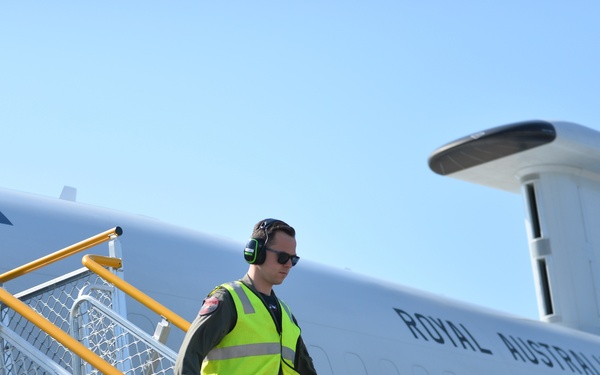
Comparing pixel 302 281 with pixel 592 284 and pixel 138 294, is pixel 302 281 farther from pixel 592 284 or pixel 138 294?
pixel 592 284

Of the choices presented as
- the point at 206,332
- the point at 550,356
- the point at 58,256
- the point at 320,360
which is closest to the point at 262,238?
the point at 206,332

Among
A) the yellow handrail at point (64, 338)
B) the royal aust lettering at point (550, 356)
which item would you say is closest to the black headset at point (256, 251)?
the yellow handrail at point (64, 338)

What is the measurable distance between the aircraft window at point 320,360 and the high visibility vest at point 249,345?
4.75 m

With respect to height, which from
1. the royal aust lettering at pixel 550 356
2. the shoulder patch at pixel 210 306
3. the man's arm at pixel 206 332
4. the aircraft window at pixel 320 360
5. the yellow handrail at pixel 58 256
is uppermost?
the yellow handrail at pixel 58 256

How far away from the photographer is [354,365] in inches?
350

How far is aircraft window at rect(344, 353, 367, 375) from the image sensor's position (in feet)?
28.9

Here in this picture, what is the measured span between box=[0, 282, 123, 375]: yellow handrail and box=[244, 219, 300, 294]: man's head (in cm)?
65

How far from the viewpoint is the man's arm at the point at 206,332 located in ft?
11.1

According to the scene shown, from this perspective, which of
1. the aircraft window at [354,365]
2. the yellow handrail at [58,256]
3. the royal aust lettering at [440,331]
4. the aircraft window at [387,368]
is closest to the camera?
the yellow handrail at [58,256]

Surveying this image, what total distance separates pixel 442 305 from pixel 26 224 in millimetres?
6018

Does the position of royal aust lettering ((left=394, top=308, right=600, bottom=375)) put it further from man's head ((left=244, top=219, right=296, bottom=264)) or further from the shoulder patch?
the shoulder patch

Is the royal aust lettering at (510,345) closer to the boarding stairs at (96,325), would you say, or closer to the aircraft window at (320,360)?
the aircraft window at (320,360)

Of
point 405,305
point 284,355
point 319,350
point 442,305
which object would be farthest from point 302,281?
point 284,355

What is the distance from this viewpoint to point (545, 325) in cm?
1426
